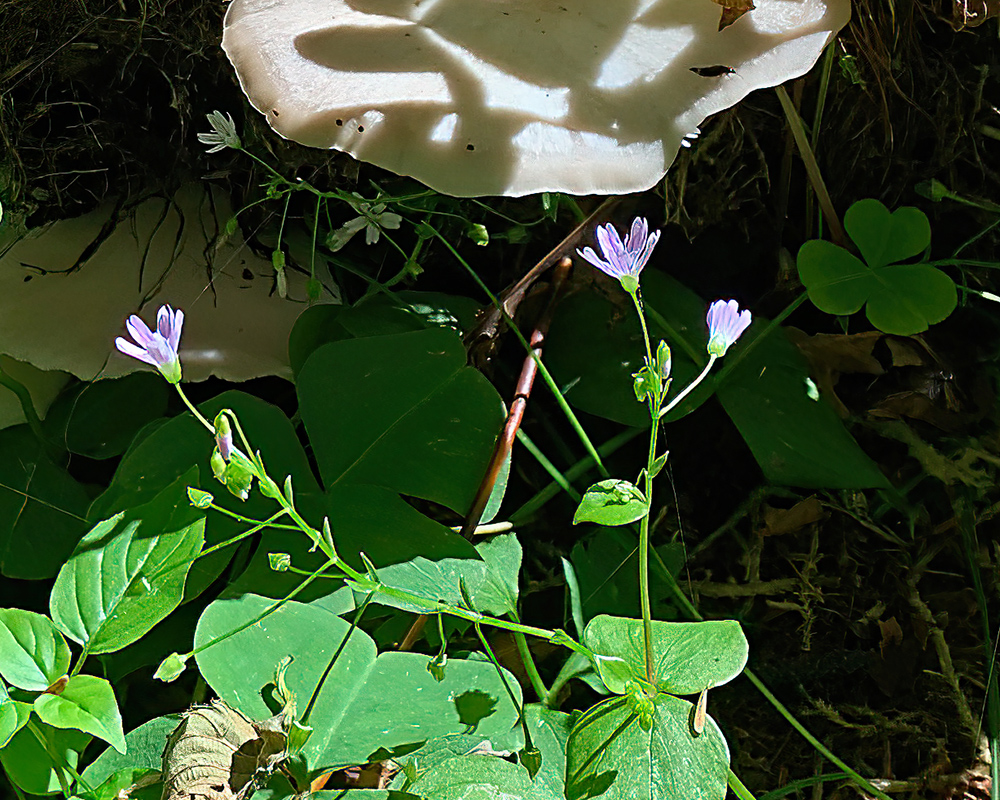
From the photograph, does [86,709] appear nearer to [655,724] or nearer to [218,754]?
[218,754]

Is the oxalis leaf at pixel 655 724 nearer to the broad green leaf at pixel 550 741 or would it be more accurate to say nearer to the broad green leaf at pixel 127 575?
the broad green leaf at pixel 550 741

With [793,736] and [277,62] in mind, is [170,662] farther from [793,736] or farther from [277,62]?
[793,736]

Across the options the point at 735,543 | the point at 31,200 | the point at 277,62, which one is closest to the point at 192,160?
the point at 31,200

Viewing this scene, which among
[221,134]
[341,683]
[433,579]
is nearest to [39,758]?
[341,683]

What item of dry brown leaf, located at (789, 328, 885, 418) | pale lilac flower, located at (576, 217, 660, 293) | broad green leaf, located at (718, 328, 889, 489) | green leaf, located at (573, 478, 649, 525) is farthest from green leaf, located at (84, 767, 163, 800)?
dry brown leaf, located at (789, 328, 885, 418)

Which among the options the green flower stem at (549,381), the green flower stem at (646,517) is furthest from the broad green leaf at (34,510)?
the green flower stem at (646,517)
